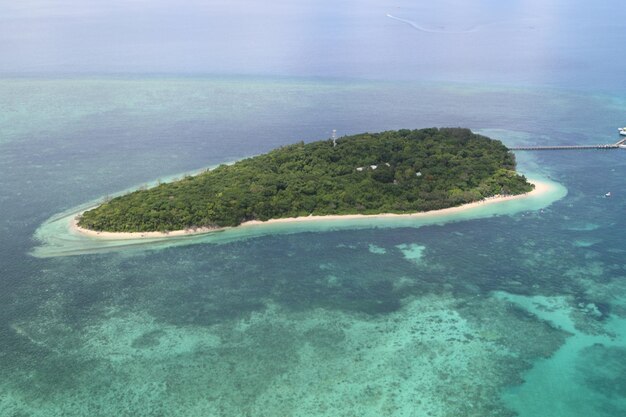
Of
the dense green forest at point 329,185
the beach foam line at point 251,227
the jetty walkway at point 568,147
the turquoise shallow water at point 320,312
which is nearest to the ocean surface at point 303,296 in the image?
the turquoise shallow water at point 320,312

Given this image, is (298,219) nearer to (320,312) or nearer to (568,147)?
(320,312)

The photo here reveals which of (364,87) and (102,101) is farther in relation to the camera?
(364,87)

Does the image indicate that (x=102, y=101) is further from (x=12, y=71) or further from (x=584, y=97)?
(x=584, y=97)

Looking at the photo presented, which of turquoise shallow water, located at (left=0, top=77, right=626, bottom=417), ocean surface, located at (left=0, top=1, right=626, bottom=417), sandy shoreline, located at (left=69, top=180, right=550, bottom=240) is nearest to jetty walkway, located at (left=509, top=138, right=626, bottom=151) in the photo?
ocean surface, located at (left=0, top=1, right=626, bottom=417)

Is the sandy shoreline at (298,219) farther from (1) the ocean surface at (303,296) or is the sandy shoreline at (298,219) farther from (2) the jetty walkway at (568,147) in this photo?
(2) the jetty walkway at (568,147)

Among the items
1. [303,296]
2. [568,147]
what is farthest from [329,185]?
[568,147]

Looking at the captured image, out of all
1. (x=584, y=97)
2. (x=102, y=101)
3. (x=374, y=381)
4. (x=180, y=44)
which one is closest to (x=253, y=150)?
(x=102, y=101)
